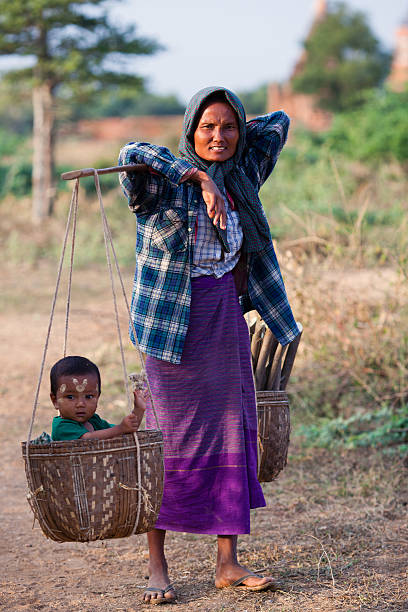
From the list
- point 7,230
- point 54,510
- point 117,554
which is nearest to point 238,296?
point 54,510

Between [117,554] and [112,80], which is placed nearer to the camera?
[117,554]

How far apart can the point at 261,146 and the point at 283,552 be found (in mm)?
1623

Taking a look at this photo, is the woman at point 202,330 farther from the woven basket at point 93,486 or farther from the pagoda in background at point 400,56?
the pagoda in background at point 400,56

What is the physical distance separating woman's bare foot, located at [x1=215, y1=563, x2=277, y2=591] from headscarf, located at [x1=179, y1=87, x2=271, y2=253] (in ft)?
3.67

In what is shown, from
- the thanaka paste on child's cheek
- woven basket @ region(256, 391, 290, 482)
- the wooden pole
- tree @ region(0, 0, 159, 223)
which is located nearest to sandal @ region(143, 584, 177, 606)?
woven basket @ region(256, 391, 290, 482)

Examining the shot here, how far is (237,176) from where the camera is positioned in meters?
2.81

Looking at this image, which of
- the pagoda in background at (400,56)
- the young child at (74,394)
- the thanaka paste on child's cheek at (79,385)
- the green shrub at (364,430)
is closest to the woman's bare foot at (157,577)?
the young child at (74,394)

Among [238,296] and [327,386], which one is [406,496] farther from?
[238,296]

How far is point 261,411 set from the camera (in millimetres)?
2996

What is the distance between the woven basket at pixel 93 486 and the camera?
2.36 metres

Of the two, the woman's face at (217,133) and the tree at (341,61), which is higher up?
the tree at (341,61)

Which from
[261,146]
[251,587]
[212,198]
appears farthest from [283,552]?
[261,146]

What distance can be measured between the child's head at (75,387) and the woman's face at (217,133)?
847 millimetres

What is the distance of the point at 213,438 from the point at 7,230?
35.9 feet
